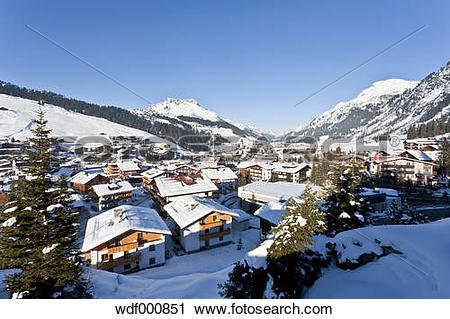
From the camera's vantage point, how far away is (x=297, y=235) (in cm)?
604

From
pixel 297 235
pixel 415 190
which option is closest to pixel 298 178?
pixel 415 190

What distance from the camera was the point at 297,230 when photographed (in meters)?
6.12

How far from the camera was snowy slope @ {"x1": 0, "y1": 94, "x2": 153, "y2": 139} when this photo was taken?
344 feet

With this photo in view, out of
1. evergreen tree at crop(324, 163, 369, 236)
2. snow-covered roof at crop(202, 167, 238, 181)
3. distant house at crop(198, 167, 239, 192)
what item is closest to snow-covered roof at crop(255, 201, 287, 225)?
evergreen tree at crop(324, 163, 369, 236)

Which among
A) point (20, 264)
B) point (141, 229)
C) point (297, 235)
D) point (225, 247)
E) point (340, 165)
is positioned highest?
point (340, 165)

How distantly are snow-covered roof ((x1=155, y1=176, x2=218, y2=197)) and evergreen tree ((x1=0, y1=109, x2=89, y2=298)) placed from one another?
18885mm

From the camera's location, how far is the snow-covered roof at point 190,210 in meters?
19.6

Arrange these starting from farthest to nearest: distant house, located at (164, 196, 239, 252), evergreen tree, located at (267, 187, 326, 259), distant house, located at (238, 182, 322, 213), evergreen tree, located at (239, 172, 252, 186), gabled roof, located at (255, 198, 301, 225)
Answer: evergreen tree, located at (239, 172, 252, 186)
distant house, located at (238, 182, 322, 213)
gabled roof, located at (255, 198, 301, 225)
distant house, located at (164, 196, 239, 252)
evergreen tree, located at (267, 187, 326, 259)

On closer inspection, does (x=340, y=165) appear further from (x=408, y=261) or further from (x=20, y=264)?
(x=20, y=264)

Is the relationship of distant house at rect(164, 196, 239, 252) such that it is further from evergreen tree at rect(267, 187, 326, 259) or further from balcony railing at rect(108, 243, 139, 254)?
evergreen tree at rect(267, 187, 326, 259)

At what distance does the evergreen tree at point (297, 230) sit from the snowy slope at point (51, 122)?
132415mm

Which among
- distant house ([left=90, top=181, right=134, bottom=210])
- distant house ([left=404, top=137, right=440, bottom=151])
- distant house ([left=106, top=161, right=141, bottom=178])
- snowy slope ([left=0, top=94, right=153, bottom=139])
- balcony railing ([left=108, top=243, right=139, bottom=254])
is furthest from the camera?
snowy slope ([left=0, top=94, right=153, bottom=139])
